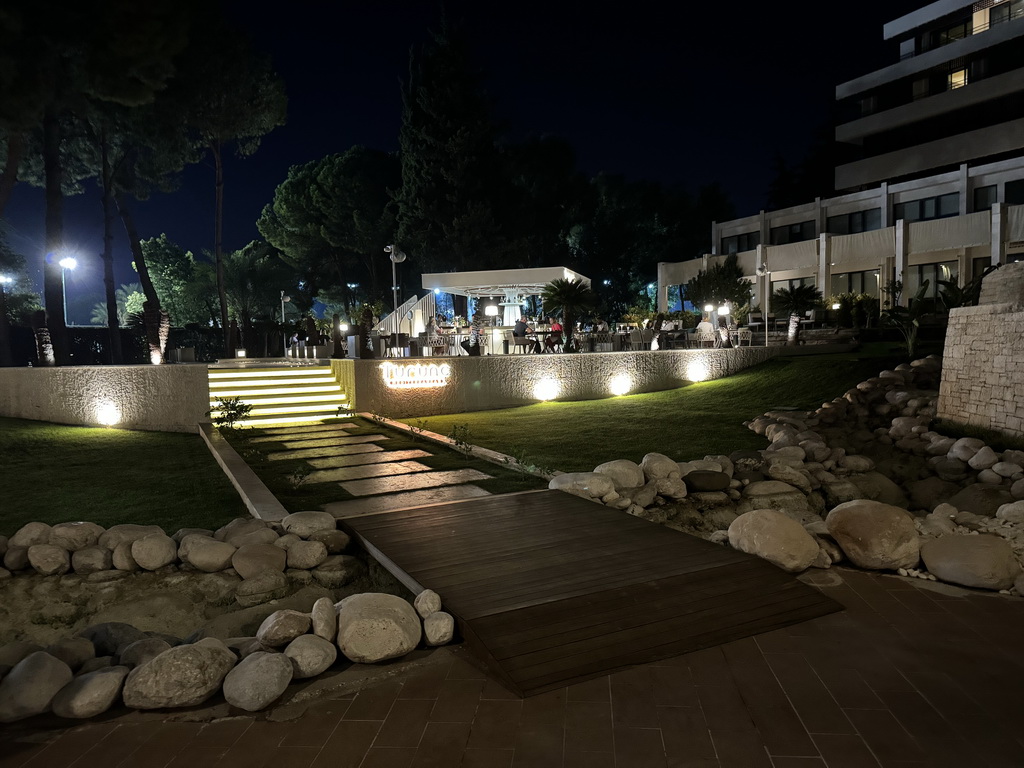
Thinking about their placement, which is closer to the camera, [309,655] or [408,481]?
[309,655]

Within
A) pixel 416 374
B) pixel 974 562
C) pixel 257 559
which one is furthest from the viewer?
pixel 416 374

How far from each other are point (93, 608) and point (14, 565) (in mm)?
917

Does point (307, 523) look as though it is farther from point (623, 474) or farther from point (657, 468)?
point (657, 468)

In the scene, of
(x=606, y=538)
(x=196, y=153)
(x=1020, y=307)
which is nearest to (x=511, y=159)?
(x=196, y=153)

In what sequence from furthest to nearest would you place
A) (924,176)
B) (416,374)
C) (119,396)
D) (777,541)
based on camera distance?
(924,176)
(416,374)
(119,396)
(777,541)

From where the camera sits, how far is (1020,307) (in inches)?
357

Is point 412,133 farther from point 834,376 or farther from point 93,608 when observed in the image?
point 93,608

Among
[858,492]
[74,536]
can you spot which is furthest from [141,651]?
[858,492]

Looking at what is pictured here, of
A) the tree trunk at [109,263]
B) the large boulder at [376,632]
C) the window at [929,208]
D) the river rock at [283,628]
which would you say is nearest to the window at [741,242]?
the window at [929,208]

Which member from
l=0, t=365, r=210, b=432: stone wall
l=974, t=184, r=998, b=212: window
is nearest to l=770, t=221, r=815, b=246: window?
l=974, t=184, r=998, b=212: window

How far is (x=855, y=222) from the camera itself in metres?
32.8

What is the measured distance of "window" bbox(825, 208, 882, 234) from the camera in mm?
31672

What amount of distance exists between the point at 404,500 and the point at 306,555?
1391 mm

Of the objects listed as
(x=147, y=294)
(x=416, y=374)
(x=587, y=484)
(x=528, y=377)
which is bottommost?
(x=587, y=484)
